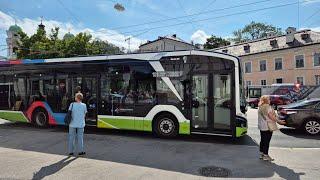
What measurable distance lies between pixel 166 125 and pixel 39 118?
235 inches

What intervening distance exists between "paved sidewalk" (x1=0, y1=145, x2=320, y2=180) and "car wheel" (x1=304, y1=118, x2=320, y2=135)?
12.5ft

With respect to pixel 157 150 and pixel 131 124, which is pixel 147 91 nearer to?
pixel 131 124

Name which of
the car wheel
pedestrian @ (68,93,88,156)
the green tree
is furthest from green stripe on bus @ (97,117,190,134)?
the green tree

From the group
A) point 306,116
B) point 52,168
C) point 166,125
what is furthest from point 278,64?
point 52,168

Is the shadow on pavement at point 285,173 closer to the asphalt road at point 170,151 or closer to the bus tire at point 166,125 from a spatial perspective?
the asphalt road at point 170,151

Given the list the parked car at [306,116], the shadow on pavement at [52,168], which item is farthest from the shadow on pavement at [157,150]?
the parked car at [306,116]

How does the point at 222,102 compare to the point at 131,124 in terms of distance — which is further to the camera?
the point at 131,124

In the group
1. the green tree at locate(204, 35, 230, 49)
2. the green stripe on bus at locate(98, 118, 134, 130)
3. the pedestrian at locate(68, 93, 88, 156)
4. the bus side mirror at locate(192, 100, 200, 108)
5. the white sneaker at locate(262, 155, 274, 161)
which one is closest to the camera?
the white sneaker at locate(262, 155, 274, 161)

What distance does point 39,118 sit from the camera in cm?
1451

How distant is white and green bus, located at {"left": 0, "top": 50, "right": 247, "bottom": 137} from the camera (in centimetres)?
1104

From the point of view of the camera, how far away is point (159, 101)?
11703 millimetres

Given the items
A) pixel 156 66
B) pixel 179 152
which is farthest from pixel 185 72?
pixel 179 152

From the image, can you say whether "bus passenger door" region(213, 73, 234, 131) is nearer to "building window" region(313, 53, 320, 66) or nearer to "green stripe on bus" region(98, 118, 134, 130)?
"green stripe on bus" region(98, 118, 134, 130)

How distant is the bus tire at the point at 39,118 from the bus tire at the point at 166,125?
520cm
